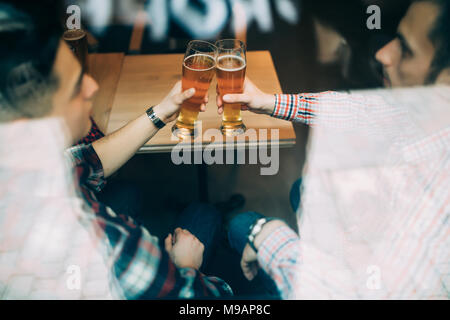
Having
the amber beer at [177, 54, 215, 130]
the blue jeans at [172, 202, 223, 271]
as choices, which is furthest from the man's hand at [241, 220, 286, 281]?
the amber beer at [177, 54, 215, 130]

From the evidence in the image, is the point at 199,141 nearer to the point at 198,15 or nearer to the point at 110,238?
the point at 110,238

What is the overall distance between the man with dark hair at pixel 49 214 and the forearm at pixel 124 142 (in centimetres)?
15

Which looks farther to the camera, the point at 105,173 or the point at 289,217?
the point at 289,217

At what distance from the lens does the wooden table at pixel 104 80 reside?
1.44 m

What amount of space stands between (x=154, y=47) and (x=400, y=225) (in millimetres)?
2598

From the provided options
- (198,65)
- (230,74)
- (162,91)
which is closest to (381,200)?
(230,74)

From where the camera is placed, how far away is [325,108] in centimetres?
132

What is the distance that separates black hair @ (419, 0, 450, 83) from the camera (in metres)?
1.15

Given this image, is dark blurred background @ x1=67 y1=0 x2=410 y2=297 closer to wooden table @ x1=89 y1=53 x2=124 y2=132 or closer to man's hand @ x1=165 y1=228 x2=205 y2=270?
wooden table @ x1=89 y1=53 x2=124 y2=132

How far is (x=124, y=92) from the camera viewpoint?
1545mm

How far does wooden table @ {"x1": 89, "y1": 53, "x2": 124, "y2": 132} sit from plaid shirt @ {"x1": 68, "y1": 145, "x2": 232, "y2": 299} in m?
0.50

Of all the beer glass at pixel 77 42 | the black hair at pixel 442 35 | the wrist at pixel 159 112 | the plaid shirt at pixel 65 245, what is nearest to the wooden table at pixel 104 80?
the beer glass at pixel 77 42

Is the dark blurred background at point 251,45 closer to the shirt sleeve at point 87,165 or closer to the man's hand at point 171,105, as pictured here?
the shirt sleeve at point 87,165
